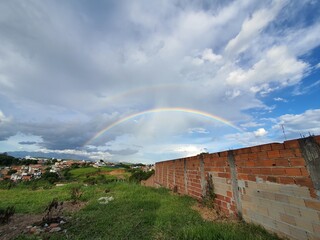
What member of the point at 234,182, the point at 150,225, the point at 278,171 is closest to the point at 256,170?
the point at 278,171

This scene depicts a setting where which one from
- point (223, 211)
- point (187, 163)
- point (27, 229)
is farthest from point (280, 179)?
point (27, 229)

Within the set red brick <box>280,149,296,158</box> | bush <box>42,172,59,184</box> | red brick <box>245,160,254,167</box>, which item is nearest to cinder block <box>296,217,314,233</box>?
red brick <box>280,149,296,158</box>

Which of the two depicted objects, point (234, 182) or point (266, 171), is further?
point (234, 182)

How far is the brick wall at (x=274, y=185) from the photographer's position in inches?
105

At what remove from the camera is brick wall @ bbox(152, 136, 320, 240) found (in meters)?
2.66

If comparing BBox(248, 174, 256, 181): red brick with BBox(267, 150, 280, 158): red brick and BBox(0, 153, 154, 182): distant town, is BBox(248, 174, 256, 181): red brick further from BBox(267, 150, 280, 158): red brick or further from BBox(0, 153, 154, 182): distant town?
BBox(0, 153, 154, 182): distant town

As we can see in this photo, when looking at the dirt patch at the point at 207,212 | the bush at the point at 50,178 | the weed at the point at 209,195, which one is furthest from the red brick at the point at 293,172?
the bush at the point at 50,178

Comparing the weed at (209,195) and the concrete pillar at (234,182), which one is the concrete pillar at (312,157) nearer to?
the concrete pillar at (234,182)

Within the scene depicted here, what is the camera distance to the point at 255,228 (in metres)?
3.57

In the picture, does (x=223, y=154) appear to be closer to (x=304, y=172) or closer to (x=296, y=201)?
(x=296, y=201)

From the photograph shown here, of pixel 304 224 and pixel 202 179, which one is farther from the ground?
pixel 202 179

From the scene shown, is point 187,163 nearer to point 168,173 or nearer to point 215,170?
point 215,170

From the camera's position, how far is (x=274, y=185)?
332 centimetres

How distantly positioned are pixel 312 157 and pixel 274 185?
37.2 inches
